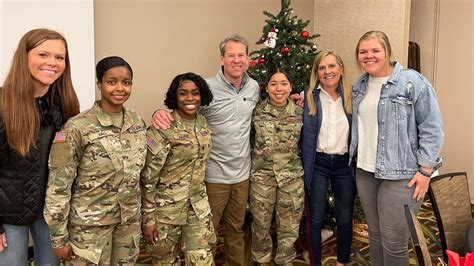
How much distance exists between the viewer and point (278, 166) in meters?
2.78

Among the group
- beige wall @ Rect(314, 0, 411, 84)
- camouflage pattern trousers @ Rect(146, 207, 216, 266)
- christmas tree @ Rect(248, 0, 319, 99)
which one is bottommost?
camouflage pattern trousers @ Rect(146, 207, 216, 266)

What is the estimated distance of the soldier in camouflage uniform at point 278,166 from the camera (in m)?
2.78

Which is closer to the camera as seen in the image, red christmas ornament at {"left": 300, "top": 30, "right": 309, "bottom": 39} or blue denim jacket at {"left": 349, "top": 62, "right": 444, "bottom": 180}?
blue denim jacket at {"left": 349, "top": 62, "right": 444, "bottom": 180}

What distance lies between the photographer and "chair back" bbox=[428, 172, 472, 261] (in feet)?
7.54

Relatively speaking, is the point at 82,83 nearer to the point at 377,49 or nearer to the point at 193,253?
the point at 193,253

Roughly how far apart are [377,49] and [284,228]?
1298mm

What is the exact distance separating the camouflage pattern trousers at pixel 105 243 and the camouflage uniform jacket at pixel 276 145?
953 mm

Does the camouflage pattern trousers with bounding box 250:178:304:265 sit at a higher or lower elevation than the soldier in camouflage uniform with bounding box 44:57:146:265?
lower

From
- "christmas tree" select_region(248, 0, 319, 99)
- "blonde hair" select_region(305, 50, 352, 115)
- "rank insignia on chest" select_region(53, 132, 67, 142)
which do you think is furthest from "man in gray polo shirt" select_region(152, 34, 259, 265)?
"rank insignia on chest" select_region(53, 132, 67, 142)

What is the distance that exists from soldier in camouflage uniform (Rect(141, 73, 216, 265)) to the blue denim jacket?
100 centimetres

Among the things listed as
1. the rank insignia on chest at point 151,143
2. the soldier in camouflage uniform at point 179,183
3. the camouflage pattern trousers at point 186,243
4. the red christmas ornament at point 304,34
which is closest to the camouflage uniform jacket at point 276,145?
the soldier in camouflage uniform at point 179,183

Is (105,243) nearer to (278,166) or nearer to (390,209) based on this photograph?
(278,166)

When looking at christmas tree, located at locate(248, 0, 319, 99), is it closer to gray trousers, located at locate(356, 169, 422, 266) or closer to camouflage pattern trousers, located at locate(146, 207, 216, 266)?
gray trousers, located at locate(356, 169, 422, 266)

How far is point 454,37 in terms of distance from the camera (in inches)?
201
